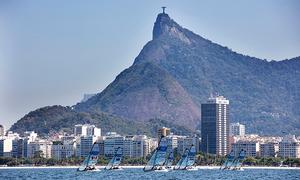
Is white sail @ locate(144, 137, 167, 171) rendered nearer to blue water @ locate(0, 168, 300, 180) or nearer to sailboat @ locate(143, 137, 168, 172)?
sailboat @ locate(143, 137, 168, 172)

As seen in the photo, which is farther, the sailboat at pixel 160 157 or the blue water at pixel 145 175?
the sailboat at pixel 160 157

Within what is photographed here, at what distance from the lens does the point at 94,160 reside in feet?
500

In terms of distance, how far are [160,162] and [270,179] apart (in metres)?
31.1

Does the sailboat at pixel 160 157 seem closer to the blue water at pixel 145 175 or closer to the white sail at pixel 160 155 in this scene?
the white sail at pixel 160 155

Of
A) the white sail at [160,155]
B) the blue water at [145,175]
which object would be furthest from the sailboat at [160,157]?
the blue water at [145,175]

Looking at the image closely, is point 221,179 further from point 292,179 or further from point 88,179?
point 88,179

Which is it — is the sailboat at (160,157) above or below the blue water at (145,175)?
above

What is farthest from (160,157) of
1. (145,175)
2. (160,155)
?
(145,175)

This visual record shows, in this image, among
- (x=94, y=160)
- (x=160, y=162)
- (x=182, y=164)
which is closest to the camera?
(x=160, y=162)

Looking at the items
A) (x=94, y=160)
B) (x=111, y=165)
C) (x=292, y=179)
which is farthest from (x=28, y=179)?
(x=111, y=165)

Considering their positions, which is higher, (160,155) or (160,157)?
(160,155)

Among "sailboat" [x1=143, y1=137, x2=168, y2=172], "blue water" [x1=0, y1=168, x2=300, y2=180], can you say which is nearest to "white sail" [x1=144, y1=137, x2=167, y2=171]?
"sailboat" [x1=143, y1=137, x2=168, y2=172]

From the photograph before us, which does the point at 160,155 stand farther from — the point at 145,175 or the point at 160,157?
the point at 145,175

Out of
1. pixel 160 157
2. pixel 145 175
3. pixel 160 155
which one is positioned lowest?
pixel 145 175
